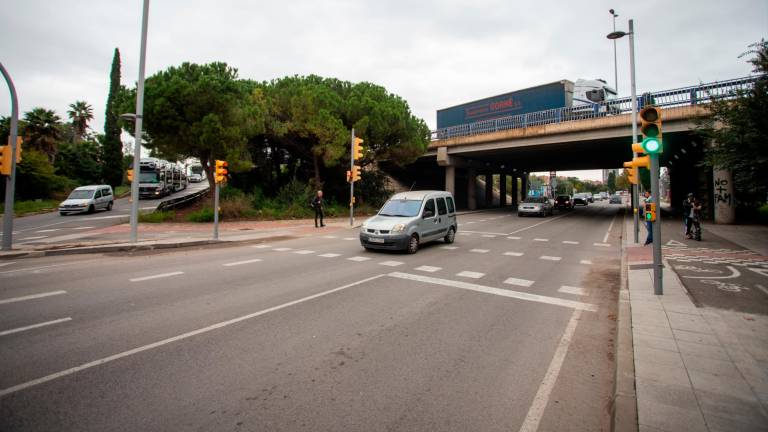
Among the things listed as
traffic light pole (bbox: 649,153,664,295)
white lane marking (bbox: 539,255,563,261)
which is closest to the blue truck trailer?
white lane marking (bbox: 539,255,563,261)

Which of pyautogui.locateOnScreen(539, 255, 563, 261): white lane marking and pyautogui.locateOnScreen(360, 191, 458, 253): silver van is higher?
pyautogui.locateOnScreen(360, 191, 458, 253): silver van

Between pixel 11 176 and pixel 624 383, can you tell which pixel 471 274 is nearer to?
pixel 624 383

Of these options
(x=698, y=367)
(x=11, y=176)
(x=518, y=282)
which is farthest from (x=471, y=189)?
(x=698, y=367)

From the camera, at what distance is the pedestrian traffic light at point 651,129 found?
6.37m

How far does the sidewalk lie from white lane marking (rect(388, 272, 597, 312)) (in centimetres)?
79

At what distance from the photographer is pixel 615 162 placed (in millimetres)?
42094

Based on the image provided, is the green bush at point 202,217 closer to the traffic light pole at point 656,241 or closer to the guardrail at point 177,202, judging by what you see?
the guardrail at point 177,202

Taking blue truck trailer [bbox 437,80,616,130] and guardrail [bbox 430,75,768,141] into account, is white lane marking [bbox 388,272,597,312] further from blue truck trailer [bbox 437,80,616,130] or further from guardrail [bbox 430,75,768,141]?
blue truck trailer [bbox 437,80,616,130]

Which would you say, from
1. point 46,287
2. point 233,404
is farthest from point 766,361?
point 46,287

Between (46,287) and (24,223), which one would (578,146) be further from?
(24,223)

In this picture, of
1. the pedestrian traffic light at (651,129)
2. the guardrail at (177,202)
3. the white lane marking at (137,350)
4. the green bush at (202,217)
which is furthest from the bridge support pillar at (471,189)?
the white lane marking at (137,350)

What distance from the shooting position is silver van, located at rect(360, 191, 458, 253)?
10.9 metres

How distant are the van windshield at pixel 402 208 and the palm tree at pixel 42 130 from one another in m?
45.0

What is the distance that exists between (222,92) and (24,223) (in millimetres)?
13425
